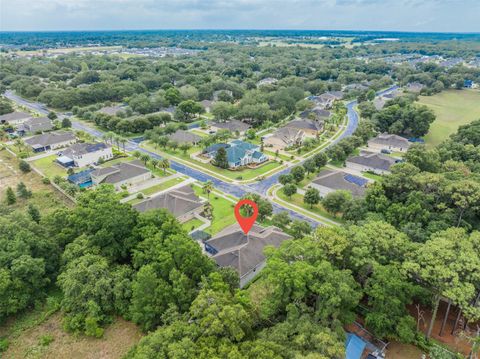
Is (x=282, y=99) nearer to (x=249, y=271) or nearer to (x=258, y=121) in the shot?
(x=258, y=121)

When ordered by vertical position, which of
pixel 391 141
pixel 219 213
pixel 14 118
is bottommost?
pixel 219 213

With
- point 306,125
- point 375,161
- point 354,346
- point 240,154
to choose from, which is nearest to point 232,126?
point 306,125

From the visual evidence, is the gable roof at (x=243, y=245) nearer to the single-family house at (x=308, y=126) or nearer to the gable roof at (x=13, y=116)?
the single-family house at (x=308, y=126)

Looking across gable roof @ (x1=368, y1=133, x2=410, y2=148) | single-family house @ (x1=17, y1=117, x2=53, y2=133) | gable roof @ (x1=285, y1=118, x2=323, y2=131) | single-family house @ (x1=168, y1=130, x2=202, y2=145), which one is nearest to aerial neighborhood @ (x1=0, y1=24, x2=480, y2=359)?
single-family house @ (x1=168, y1=130, x2=202, y2=145)

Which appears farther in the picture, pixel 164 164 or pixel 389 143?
pixel 389 143

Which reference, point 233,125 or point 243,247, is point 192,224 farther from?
point 233,125

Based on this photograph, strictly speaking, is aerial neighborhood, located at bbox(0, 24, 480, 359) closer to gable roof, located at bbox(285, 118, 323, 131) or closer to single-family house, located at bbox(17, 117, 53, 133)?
single-family house, located at bbox(17, 117, 53, 133)

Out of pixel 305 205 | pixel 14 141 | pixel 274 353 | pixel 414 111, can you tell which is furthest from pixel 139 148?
pixel 414 111

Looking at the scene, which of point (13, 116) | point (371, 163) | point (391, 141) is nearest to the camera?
point (371, 163)
